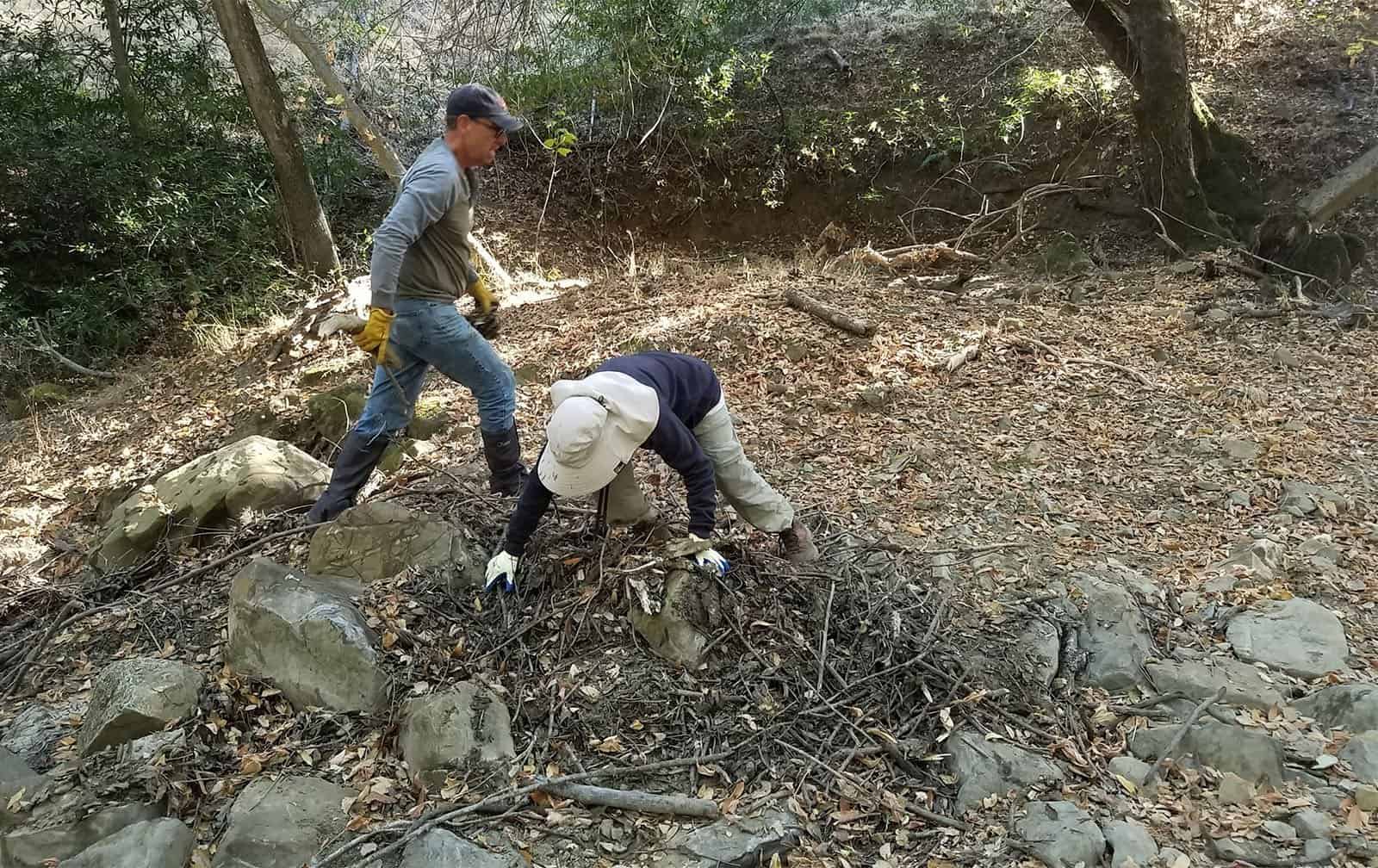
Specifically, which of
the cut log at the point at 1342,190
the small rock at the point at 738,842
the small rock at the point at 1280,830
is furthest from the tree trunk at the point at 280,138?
the cut log at the point at 1342,190

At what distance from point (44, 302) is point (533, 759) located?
801cm

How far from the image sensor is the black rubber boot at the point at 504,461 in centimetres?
360

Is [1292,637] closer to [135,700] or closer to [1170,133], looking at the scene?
[135,700]

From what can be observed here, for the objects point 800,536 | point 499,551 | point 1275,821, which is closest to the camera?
point 1275,821

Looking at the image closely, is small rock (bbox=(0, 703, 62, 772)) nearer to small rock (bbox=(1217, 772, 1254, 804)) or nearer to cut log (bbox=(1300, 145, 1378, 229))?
small rock (bbox=(1217, 772, 1254, 804))

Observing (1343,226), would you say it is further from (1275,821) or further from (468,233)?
(468,233)

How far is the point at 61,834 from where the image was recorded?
218cm

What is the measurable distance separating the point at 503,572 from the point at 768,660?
1004 mm

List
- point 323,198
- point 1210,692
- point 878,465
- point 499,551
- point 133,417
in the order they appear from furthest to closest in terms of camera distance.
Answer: point 323,198
point 133,417
point 878,465
point 499,551
point 1210,692

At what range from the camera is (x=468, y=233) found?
11.1 ft

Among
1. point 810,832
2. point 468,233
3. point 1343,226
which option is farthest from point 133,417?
point 1343,226

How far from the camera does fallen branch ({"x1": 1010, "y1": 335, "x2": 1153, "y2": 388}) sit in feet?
17.0

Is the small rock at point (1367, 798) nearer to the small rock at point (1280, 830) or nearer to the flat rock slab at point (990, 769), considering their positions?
the small rock at point (1280, 830)

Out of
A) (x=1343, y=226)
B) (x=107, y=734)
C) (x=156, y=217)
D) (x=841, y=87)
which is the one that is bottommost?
(x=107, y=734)
